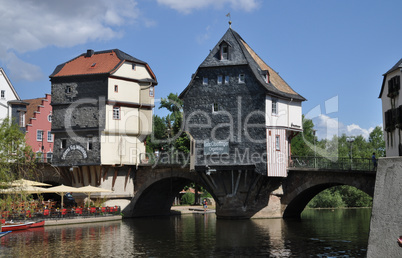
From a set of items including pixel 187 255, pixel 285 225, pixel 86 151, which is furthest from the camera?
pixel 86 151

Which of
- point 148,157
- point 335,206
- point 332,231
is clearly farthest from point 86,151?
point 335,206

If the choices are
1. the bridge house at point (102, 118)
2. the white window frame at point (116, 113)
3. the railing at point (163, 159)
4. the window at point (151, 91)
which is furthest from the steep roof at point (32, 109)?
the railing at point (163, 159)

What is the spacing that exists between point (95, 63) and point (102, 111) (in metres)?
6.07

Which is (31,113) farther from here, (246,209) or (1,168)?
(1,168)

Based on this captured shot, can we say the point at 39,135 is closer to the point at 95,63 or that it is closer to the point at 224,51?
the point at 95,63

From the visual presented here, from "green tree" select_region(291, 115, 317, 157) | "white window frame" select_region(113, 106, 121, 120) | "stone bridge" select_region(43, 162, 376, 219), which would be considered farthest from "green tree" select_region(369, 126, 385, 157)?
"white window frame" select_region(113, 106, 121, 120)

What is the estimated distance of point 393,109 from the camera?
41594 mm

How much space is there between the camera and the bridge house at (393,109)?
40156mm

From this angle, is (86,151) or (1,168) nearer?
(1,168)

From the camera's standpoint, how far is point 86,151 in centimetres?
5209

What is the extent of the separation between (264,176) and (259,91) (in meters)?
7.60

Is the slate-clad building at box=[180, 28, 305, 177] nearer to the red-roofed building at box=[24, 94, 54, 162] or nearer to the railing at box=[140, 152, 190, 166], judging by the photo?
the railing at box=[140, 152, 190, 166]

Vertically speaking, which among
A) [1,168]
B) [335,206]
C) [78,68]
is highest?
[78,68]

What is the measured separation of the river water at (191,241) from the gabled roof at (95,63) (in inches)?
692
